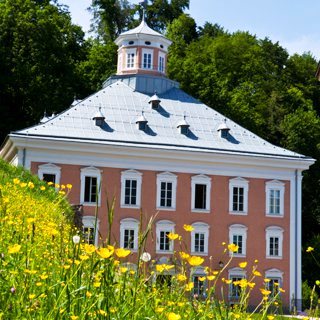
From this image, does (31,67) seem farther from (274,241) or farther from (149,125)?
(274,241)

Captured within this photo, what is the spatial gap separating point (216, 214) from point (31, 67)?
51.1 feet

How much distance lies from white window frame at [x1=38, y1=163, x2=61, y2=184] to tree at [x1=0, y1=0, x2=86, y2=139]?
1034 cm

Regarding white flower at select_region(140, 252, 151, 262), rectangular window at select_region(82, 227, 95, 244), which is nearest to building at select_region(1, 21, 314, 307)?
rectangular window at select_region(82, 227, 95, 244)

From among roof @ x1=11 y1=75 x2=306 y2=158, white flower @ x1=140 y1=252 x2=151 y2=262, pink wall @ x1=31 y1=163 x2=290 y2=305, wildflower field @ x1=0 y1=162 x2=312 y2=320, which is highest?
roof @ x1=11 y1=75 x2=306 y2=158

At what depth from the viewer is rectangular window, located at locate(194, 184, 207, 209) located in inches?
1289

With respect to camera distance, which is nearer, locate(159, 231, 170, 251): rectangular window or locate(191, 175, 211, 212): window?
locate(159, 231, 170, 251): rectangular window

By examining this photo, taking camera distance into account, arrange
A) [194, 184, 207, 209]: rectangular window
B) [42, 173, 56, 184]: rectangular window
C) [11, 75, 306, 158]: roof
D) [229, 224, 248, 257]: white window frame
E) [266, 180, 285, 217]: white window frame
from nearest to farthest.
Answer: [42, 173, 56, 184]: rectangular window → [11, 75, 306, 158]: roof → [194, 184, 207, 209]: rectangular window → [229, 224, 248, 257]: white window frame → [266, 180, 285, 217]: white window frame

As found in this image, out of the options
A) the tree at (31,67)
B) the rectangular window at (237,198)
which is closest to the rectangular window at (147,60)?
the tree at (31,67)

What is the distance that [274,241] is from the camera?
3350 cm

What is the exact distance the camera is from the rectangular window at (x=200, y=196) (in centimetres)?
3275

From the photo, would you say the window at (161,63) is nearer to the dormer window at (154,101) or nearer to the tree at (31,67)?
the dormer window at (154,101)

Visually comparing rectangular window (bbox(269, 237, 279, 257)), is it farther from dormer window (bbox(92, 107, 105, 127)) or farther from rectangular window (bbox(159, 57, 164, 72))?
rectangular window (bbox(159, 57, 164, 72))

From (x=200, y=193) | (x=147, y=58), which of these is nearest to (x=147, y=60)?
(x=147, y=58)

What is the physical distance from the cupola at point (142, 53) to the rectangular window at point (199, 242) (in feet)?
34.3
